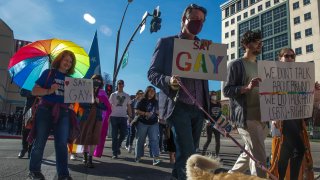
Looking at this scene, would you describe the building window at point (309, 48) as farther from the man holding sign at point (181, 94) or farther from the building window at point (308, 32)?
the man holding sign at point (181, 94)

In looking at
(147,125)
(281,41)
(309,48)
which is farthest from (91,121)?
(281,41)

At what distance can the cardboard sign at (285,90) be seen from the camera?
396 centimetres

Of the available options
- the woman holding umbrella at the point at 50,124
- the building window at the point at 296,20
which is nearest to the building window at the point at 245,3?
the building window at the point at 296,20

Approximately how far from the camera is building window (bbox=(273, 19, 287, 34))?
69062mm

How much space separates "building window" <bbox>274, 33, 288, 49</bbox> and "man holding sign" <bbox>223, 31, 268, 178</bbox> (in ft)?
226

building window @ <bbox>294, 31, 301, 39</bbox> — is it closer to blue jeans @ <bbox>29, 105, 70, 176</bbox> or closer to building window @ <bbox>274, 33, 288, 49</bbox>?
building window @ <bbox>274, 33, 288, 49</bbox>

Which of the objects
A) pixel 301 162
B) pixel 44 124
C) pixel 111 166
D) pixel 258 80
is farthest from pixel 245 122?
pixel 111 166

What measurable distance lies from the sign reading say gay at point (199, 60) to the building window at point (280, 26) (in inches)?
2762

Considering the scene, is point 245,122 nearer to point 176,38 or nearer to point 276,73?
point 276,73

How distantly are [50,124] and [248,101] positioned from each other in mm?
2680

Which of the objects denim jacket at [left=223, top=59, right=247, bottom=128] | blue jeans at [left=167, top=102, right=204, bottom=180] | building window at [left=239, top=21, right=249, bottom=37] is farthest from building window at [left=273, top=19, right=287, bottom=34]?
blue jeans at [left=167, top=102, right=204, bottom=180]

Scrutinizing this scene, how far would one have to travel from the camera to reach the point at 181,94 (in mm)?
3529

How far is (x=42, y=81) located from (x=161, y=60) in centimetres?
202

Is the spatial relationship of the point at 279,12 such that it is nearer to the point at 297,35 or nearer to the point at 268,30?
the point at 268,30
